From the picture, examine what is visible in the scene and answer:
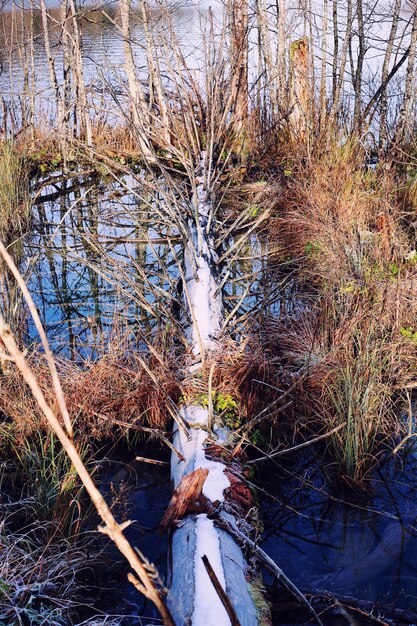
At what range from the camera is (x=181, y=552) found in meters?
2.37

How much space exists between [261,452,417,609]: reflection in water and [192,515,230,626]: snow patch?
0.63 meters

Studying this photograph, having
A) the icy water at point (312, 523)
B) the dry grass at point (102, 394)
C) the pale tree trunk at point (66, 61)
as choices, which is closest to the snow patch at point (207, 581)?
the icy water at point (312, 523)

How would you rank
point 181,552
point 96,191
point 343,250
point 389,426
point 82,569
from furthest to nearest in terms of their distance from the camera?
1. point 96,191
2. point 343,250
3. point 389,426
4. point 82,569
5. point 181,552

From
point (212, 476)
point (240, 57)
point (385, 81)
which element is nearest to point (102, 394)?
point (212, 476)

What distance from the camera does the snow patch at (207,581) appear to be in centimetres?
192

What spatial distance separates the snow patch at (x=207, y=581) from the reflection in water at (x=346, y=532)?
A: 0.63 meters

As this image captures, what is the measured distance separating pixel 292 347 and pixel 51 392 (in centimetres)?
160

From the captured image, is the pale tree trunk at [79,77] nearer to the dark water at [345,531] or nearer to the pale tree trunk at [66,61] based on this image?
the pale tree trunk at [66,61]

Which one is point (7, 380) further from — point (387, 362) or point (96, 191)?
point (96, 191)

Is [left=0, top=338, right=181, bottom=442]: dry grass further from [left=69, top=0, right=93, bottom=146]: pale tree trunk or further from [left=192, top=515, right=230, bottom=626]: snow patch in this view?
[left=69, top=0, right=93, bottom=146]: pale tree trunk

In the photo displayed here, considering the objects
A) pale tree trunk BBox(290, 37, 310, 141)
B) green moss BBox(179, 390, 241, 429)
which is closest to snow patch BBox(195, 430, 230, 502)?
green moss BBox(179, 390, 241, 429)

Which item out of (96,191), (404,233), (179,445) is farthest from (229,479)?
(96,191)

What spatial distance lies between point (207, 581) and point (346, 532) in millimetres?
1192

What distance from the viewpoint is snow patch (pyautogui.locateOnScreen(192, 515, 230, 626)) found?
75.6 inches
